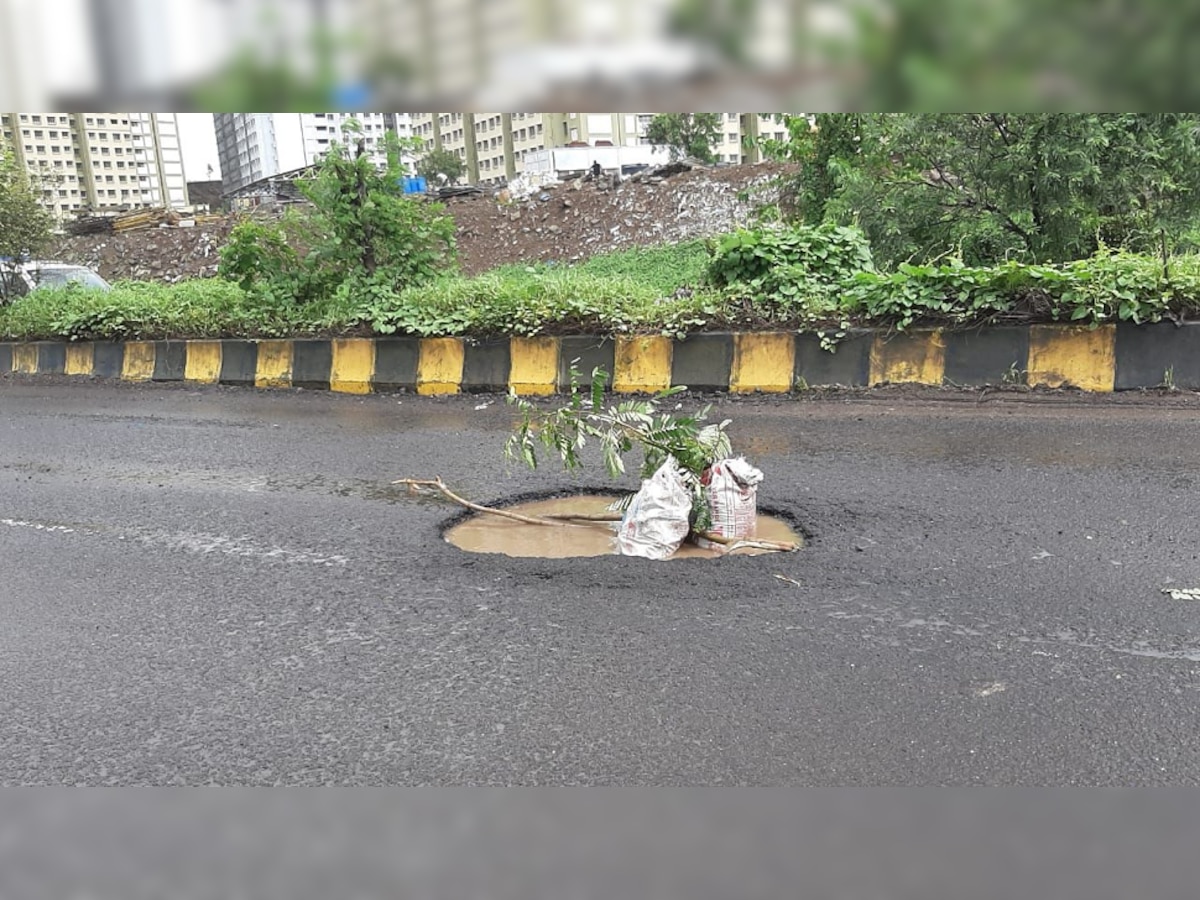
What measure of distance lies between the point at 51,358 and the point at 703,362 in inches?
274

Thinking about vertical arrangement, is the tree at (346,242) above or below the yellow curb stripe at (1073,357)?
above

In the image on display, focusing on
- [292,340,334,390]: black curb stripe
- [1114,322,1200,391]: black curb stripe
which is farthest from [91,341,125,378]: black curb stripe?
[1114,322,1200,391]: black curb stripe

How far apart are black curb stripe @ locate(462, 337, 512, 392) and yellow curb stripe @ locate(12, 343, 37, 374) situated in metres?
5.22

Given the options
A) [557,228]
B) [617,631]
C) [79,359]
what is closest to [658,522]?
[617,631]

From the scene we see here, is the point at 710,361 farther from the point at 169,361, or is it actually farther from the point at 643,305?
the point at 169,361

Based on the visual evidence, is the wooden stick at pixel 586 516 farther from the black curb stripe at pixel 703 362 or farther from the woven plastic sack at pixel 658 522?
the black curb stripe at pixel 703 362

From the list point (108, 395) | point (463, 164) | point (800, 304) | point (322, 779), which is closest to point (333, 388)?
point (108, 395)

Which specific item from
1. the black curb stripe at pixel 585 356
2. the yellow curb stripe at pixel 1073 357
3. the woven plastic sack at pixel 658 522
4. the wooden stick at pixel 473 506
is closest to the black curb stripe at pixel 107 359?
the black curb stripe at pixel 585 356

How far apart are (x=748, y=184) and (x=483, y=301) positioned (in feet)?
59.1

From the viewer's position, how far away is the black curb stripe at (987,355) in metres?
7.04

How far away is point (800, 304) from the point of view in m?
7.66

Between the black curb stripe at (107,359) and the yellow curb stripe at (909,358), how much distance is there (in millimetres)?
7157

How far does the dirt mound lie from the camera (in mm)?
23219

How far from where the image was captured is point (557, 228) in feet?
80.8
